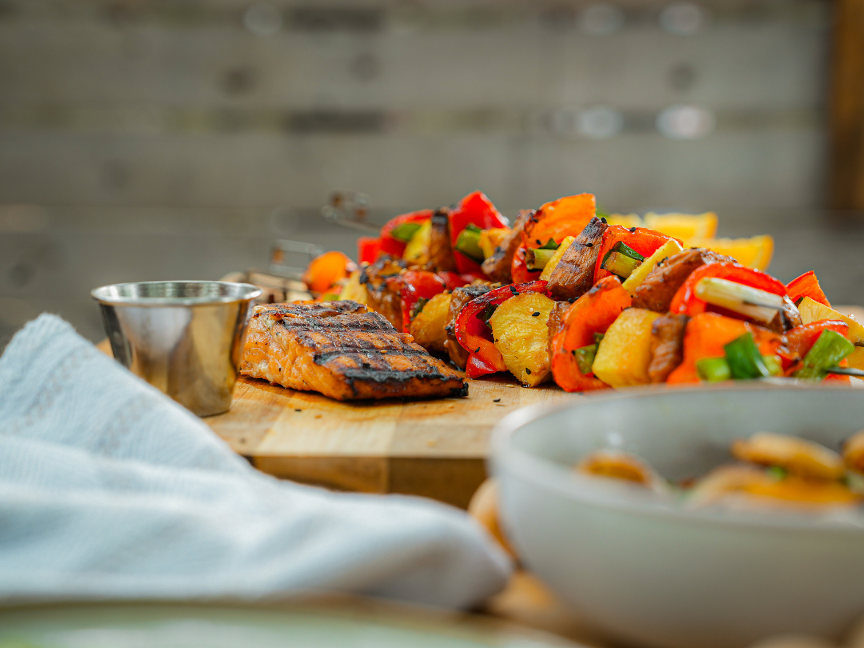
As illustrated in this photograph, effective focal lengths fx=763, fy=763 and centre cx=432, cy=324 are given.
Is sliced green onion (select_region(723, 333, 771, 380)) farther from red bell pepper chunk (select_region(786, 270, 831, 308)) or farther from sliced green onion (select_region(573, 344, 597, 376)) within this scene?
red bell pepper chunk (select_region(786, 270, 831, 308))

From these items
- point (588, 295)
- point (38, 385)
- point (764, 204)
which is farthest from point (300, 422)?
point (764, 204)

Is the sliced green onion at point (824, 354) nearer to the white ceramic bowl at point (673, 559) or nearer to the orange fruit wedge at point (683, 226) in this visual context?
the white ceramic bowl at point (673, 559)

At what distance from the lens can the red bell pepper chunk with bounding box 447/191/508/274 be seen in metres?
2.20


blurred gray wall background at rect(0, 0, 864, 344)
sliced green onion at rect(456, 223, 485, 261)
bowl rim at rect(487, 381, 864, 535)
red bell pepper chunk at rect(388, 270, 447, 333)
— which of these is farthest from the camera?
blurred gray wall background at rect(0, 0, 864, 344)

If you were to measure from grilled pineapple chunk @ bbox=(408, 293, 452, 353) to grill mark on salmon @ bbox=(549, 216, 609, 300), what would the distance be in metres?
0.34

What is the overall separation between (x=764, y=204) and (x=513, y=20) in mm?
2469

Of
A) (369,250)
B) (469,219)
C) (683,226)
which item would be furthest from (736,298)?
(683,226)

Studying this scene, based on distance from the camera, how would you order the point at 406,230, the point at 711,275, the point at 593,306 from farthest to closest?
the point at 406,230, the point at 593,306, the point at 711,275

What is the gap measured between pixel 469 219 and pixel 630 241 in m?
0.68

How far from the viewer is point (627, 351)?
4.56ft

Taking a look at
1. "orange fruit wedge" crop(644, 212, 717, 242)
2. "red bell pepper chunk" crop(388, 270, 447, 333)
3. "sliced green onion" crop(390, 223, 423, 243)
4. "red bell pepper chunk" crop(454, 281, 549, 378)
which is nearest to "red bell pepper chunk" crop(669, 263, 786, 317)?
"red bell pepper chunk" crop(454, 281, 549, 378)

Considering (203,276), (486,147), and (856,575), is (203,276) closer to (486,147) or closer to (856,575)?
(486,147)

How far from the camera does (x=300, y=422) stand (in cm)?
138

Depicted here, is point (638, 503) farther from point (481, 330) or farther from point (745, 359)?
point (481, 330)
